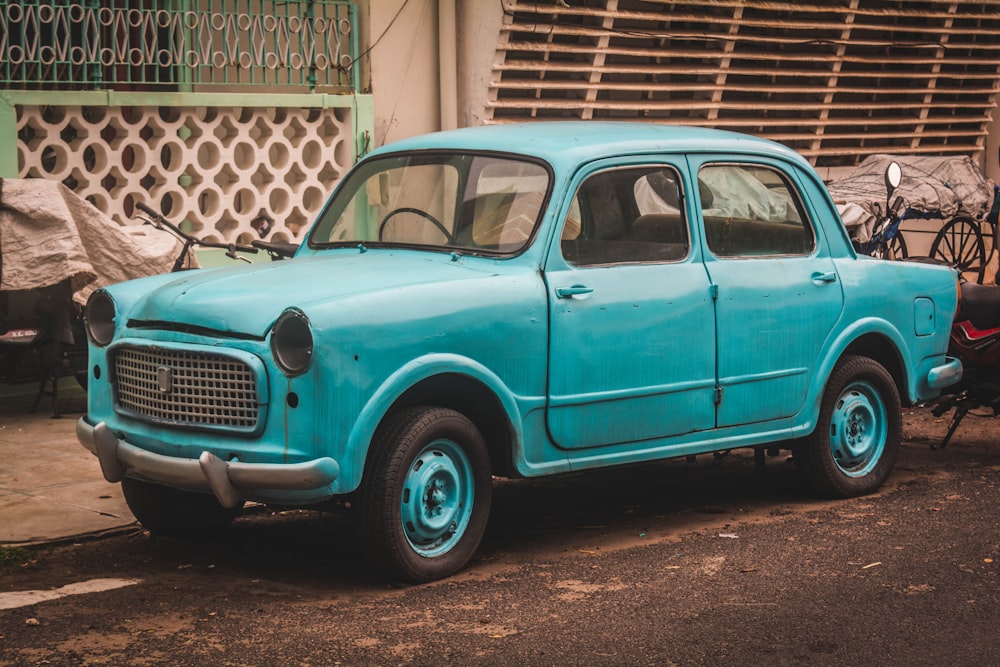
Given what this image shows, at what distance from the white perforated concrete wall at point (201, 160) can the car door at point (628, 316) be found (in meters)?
4.38

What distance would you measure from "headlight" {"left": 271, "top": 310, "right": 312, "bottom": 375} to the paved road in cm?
90

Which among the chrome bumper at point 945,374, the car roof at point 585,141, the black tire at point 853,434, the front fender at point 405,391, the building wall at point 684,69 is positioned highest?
the building wall at point 684,69

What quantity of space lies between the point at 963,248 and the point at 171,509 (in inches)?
482

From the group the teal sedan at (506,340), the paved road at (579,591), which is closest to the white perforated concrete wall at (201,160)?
the teal sedan at (506,340)

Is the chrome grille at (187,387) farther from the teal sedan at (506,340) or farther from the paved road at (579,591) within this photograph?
the paved road at (579,591)

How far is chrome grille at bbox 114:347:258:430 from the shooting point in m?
5.53

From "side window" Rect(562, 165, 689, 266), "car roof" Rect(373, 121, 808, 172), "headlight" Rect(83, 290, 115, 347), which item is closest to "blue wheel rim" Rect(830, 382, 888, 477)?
"car roof" Rect(373, 121, 808, 172)

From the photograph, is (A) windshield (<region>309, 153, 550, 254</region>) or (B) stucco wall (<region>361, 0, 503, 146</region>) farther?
(B) stucco wall (<region>361, 0, 503, 146</region>)

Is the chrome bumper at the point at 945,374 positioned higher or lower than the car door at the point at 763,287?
lower

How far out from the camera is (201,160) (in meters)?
11.3

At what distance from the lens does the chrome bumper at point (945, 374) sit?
309 inches

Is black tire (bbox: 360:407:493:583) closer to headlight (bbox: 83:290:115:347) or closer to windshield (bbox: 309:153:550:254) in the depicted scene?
windshield (bbox: 309:153:550:254)

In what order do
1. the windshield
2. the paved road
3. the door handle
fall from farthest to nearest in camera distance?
→ the windshield < the door handle < the paved road

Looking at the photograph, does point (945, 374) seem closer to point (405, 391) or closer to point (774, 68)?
point (405, 391)
